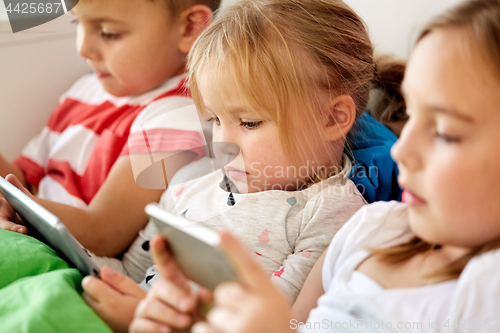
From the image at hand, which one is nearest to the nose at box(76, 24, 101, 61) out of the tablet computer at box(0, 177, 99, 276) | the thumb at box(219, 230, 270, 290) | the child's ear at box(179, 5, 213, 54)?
the child's ear at box(179, 5, 213, 54)

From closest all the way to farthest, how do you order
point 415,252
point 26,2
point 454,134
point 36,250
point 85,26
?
point 454,134, point 415,252, point 36,250, point 85,26, point 26,2

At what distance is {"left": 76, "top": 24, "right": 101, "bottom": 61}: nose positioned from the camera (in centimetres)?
109

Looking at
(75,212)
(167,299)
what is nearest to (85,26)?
(75,212)

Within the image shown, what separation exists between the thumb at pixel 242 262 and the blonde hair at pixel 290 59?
1.30 ft

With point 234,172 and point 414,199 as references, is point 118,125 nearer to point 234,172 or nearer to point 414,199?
point 234,172

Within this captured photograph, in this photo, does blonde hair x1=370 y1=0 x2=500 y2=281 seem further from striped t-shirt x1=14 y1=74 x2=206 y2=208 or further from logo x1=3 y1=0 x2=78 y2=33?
logo x1=3 y1=0 x2=78 y2=33

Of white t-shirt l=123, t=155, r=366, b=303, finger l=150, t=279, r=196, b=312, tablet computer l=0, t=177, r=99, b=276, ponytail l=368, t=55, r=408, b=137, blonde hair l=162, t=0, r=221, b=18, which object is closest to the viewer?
finger l=150, t=279, r=196, b=312

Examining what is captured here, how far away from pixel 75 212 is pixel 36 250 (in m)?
0.26

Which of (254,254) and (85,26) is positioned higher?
(85,26)

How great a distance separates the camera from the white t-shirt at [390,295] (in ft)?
1.50

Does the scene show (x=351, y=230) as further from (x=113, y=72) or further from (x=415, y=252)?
(x=113, y=72)

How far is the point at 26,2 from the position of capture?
4.00ft

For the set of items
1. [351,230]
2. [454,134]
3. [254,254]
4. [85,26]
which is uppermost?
[85,26]

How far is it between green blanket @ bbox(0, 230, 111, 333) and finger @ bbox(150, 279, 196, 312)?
0.10 m
